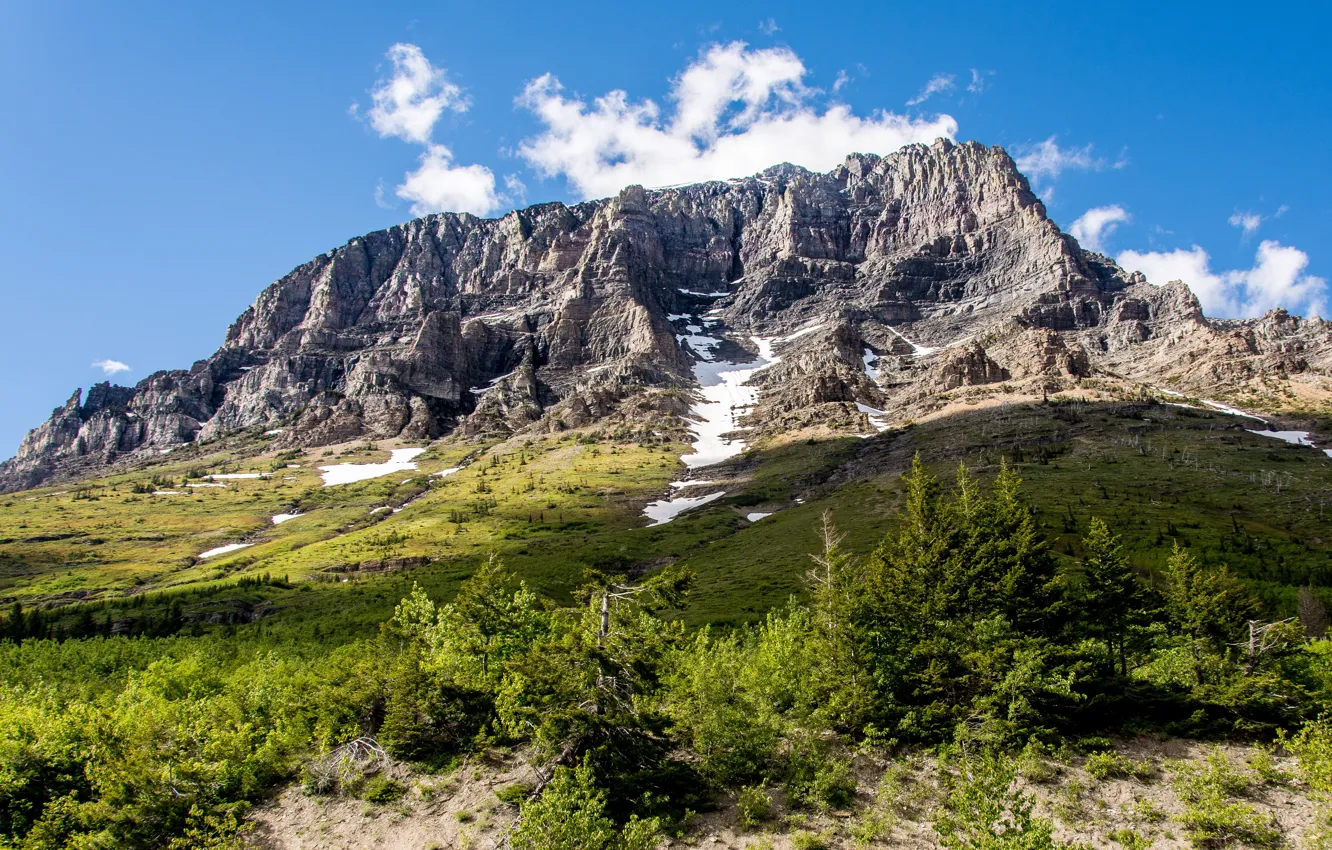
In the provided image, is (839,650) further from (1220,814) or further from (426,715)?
(426,715)

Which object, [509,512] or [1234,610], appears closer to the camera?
[1234,610]

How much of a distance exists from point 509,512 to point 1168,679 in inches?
5841

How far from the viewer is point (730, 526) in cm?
14450

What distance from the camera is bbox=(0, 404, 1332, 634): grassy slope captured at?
95.5 metres

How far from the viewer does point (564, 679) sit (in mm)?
25000

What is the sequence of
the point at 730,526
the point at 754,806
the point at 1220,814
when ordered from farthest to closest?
the point at 730,526
the point at 754,806
the point at 1220,814

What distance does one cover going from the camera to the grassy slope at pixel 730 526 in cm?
9550

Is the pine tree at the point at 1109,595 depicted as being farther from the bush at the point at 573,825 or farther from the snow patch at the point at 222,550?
the snow patch at the point at 222,550

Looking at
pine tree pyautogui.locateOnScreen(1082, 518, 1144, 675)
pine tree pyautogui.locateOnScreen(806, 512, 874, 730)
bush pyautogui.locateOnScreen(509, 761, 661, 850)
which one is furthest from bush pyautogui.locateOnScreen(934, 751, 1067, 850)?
pine tree pyautogui.locateOnScreen(1082, 518, 1144, 675)

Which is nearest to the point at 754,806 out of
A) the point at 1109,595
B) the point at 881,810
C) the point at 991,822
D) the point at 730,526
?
the point at 881,810

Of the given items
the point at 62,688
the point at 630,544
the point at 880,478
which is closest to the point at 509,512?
the point at 630,544

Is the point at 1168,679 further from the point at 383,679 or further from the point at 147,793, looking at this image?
the point at 147,793

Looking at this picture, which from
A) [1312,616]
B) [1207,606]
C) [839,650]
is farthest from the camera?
[1312,616]

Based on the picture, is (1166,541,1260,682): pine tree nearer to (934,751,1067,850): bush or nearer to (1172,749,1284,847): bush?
(1172,749,1284,847): bush
